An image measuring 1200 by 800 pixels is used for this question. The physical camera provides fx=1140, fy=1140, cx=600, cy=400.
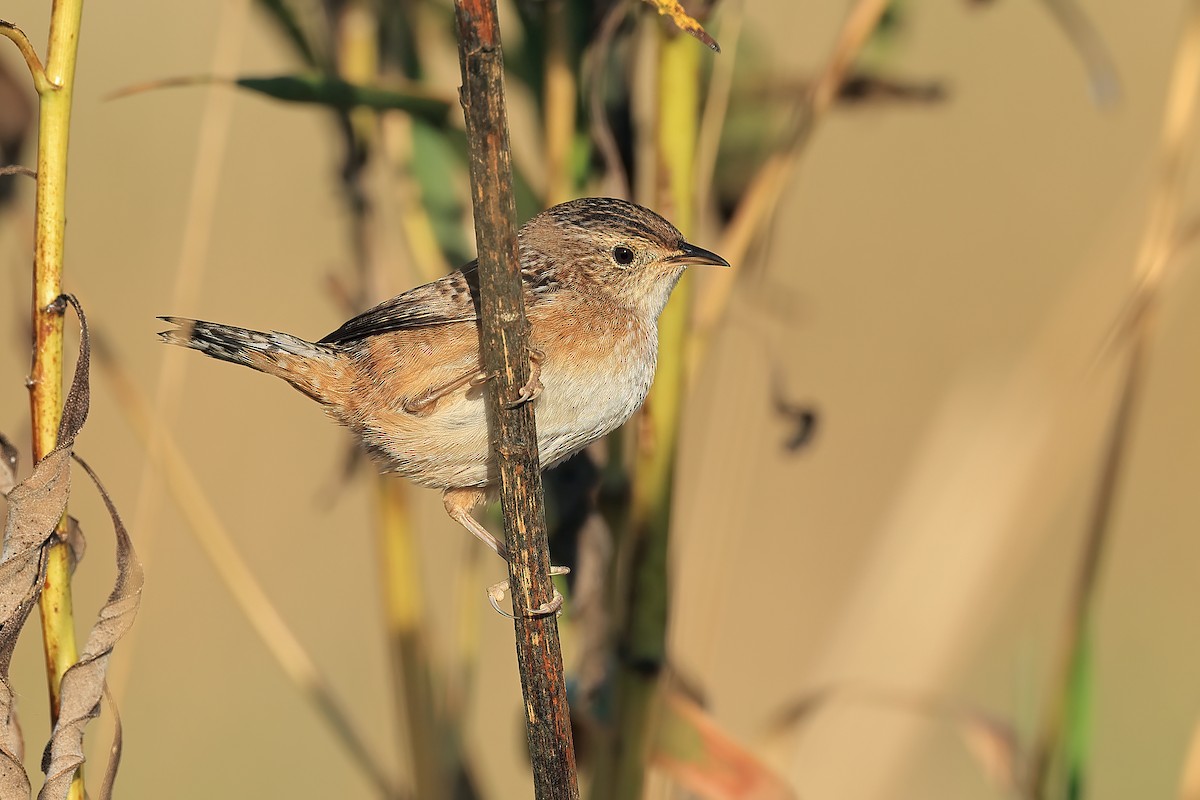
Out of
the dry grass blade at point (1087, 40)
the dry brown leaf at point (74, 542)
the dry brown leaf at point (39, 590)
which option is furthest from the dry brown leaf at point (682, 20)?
the dry grass blade at point (1087, 40)

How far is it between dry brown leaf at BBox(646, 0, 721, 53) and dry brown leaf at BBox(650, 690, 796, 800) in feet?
4.21

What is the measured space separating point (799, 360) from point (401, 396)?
2.85 meters

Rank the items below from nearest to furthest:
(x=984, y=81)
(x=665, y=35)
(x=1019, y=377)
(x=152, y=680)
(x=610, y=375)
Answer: (x=665, y=35)
(x=610, y=375)
(x=1019, y=377)
(x=152, y=680)
(x=984, y=81)

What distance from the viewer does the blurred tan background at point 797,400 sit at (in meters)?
3.82

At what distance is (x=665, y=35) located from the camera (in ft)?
6.81

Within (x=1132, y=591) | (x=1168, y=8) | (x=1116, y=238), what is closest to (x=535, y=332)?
(x=1116, y=238)

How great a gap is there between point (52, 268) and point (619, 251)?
52.5 inches

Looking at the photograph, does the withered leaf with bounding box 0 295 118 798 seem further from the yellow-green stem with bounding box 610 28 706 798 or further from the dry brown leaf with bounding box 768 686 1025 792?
the dry brown leaf with bounding box 768 686 1025 792

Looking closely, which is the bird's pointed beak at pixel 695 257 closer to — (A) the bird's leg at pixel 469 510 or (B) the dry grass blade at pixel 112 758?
(A) the bird's leg at pixel 469 510

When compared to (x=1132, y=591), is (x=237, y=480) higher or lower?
higher

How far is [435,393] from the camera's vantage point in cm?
229

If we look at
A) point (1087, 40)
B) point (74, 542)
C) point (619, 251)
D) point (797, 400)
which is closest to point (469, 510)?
A: point (619, 251)

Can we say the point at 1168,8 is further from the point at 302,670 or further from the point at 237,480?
the point at 302,670

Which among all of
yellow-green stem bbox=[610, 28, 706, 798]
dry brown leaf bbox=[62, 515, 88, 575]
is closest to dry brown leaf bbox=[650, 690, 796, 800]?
yellow-green stem bbox=[610, 28, 706, 798]
